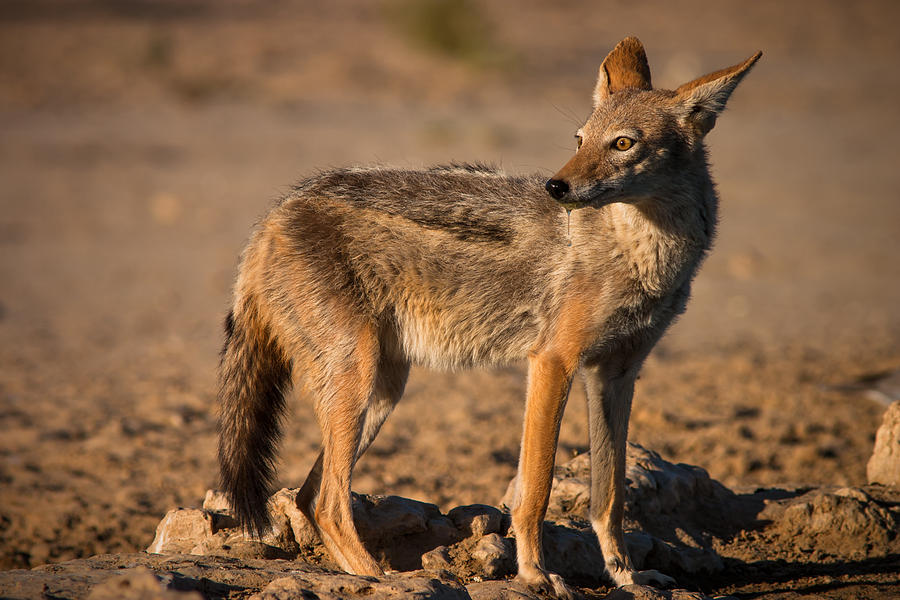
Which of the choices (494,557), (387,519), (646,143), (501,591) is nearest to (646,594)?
(501,591)

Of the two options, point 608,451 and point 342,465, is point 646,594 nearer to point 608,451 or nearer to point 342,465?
point 608,451

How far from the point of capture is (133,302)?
12.8 metres

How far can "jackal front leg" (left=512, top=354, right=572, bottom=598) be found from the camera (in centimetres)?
467

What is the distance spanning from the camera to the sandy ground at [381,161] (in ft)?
25.3

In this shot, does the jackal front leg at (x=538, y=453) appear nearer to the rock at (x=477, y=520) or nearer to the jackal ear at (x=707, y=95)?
the rock at (x=477, y=520)

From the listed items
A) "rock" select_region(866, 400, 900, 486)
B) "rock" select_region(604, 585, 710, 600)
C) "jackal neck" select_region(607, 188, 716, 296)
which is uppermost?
"jackal neck" select_region(607, 188, 716, 296)

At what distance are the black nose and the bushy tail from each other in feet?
6.06

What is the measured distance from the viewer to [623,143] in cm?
472

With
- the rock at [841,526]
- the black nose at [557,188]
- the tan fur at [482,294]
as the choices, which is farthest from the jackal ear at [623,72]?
the rock at [841,526]

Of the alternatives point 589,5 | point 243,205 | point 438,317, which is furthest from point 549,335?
point 589,5

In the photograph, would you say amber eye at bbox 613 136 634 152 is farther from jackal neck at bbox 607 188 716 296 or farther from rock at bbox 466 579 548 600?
rock at bbox 466 579 548 600

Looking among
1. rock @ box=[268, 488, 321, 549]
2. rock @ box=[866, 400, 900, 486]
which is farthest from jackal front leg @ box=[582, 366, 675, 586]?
rock @ box=[866, 400, 900, 486]

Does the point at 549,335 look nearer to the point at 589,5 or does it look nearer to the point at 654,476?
the point at 654,476

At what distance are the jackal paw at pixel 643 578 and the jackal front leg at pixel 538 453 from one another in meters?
0.56
